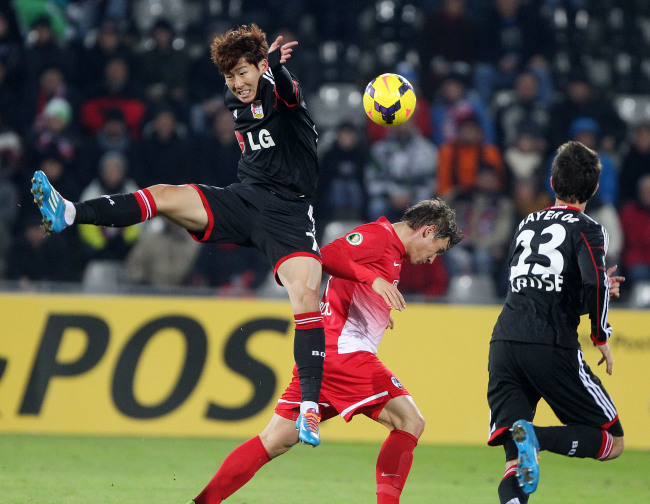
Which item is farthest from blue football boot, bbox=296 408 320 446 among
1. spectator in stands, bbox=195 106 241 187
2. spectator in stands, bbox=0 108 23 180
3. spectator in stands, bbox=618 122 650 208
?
spectator in stands, bbox=618 122 650 208

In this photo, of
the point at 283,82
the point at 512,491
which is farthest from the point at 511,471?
the point at 283,82

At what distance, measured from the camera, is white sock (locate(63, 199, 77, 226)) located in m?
5.00

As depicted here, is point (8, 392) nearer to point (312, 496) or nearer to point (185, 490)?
point (185, 490)

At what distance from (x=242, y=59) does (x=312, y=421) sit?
2.08 metres

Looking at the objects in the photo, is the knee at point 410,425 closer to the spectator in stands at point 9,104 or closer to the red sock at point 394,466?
the red sock at point 394,466

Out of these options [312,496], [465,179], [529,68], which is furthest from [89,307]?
[529,68]

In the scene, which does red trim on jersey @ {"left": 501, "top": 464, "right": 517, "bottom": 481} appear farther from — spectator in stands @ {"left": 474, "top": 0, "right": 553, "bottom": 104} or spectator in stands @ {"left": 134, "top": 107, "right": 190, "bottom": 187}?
spectator in stands @ {"left": 474, "top": 0, "right": 553, "bottom": 104}

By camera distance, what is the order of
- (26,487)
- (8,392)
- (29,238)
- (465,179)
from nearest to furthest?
(26,487), (8,392), (29,238), (465,179)

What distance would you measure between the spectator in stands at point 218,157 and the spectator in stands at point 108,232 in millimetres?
913

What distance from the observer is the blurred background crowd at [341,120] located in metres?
10.8

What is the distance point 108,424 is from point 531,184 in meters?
5.73

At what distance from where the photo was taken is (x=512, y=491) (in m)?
4.90

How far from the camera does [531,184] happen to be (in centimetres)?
1168

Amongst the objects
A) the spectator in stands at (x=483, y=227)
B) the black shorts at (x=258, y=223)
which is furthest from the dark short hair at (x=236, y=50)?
the spectator in stands at (x=483, y=227)
